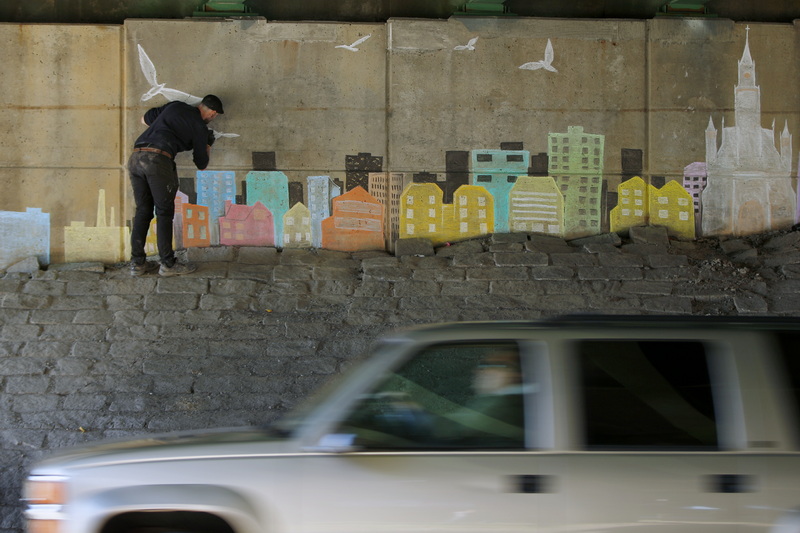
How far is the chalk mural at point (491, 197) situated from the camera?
357 inches

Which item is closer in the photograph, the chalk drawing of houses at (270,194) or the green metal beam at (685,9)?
the chalk drawing of houses at (270,194)

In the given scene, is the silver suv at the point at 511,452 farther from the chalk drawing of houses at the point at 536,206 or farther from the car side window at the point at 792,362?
the chalk drawing of houses at the point at 536,206

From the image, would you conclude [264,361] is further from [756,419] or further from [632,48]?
[632,48]

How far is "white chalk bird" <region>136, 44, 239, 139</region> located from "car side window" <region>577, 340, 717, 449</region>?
7.12m

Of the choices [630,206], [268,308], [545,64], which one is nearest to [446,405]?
[268,308]

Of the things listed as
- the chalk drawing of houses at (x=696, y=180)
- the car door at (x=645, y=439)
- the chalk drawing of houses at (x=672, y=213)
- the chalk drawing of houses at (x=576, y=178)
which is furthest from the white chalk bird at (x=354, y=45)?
the car door at (x=645, y=439)

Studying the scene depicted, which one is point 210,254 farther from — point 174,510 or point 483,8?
point 174,510

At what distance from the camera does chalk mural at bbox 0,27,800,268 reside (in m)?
9.08

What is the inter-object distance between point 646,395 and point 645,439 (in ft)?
0.60

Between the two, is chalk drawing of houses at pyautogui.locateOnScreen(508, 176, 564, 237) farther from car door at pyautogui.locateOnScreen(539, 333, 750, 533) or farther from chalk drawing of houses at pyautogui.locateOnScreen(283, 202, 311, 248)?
car door at pyautogui.locateOnScreen(539, 333, 750, 533)

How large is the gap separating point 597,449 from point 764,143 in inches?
312

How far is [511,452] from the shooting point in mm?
2980

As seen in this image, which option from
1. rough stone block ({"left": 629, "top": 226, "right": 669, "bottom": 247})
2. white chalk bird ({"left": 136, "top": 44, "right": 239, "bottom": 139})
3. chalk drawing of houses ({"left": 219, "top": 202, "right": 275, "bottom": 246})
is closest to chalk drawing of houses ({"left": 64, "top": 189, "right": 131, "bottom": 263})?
chalk drawing of houses ({"left": 219, "top": 202, "right": 275, "bottom": 246})

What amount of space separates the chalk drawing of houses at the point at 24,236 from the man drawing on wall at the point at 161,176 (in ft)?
4.45
